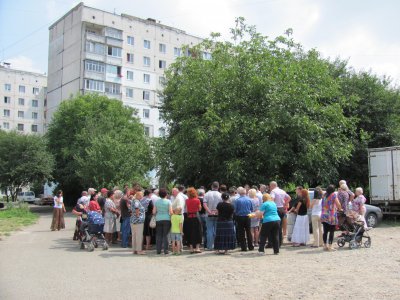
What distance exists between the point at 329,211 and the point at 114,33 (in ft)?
177

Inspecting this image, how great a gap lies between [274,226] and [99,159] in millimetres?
20772

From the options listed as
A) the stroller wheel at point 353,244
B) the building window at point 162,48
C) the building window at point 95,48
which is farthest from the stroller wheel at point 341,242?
the building window at point 162,48

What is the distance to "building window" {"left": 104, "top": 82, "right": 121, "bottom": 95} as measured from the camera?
2357 inches

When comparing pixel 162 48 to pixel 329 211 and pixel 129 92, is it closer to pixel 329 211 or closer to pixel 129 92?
pixel 129 92

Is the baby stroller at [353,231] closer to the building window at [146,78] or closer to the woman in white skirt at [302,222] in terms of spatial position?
the woman in white skirt at [302,222]

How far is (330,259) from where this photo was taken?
1079 centimetres

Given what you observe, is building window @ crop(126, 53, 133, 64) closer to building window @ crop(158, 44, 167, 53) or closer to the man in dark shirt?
building window @ crop(158, 44, 167, 53)

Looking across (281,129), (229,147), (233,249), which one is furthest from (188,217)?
(281,129)

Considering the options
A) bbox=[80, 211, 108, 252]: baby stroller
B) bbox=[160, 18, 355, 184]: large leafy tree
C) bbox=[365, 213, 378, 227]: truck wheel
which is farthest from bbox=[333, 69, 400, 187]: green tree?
bbox=[80, 211, 108, 252]: baby stroller

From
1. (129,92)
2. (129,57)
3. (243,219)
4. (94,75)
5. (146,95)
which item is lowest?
(243,219)

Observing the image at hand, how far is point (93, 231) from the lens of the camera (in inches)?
511

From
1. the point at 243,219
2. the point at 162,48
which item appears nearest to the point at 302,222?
the point at 243,219

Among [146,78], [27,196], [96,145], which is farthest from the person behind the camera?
[146,78]

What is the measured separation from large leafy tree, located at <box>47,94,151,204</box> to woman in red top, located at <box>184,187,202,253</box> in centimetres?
1726
